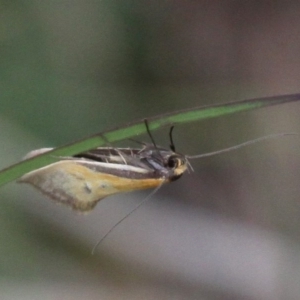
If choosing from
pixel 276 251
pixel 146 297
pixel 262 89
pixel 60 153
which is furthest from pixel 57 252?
pixel 60 153

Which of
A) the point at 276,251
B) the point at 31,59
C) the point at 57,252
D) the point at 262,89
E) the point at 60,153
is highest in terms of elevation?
the point at 262,89

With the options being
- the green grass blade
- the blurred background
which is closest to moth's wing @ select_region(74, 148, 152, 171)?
the green grass blade

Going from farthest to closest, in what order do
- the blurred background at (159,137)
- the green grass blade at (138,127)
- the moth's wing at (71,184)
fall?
the blurred background at (159,137)
the moth's wing at (71,184)
the green grass blade at (138,127)

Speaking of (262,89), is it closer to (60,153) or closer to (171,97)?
(171,97)

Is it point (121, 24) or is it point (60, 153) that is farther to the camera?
point (121, 24)

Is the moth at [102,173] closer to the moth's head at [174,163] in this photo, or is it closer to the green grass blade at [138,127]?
the moth's head at [174,163]

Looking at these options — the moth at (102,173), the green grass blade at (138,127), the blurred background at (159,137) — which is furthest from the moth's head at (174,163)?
the blurred background at (159,137)

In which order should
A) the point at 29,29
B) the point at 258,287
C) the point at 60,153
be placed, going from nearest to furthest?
1. the point at 60,153
2. the point at 29,29
3. the point at 258,287

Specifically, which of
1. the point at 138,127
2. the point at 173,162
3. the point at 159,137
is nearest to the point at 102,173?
the point at 173,162
